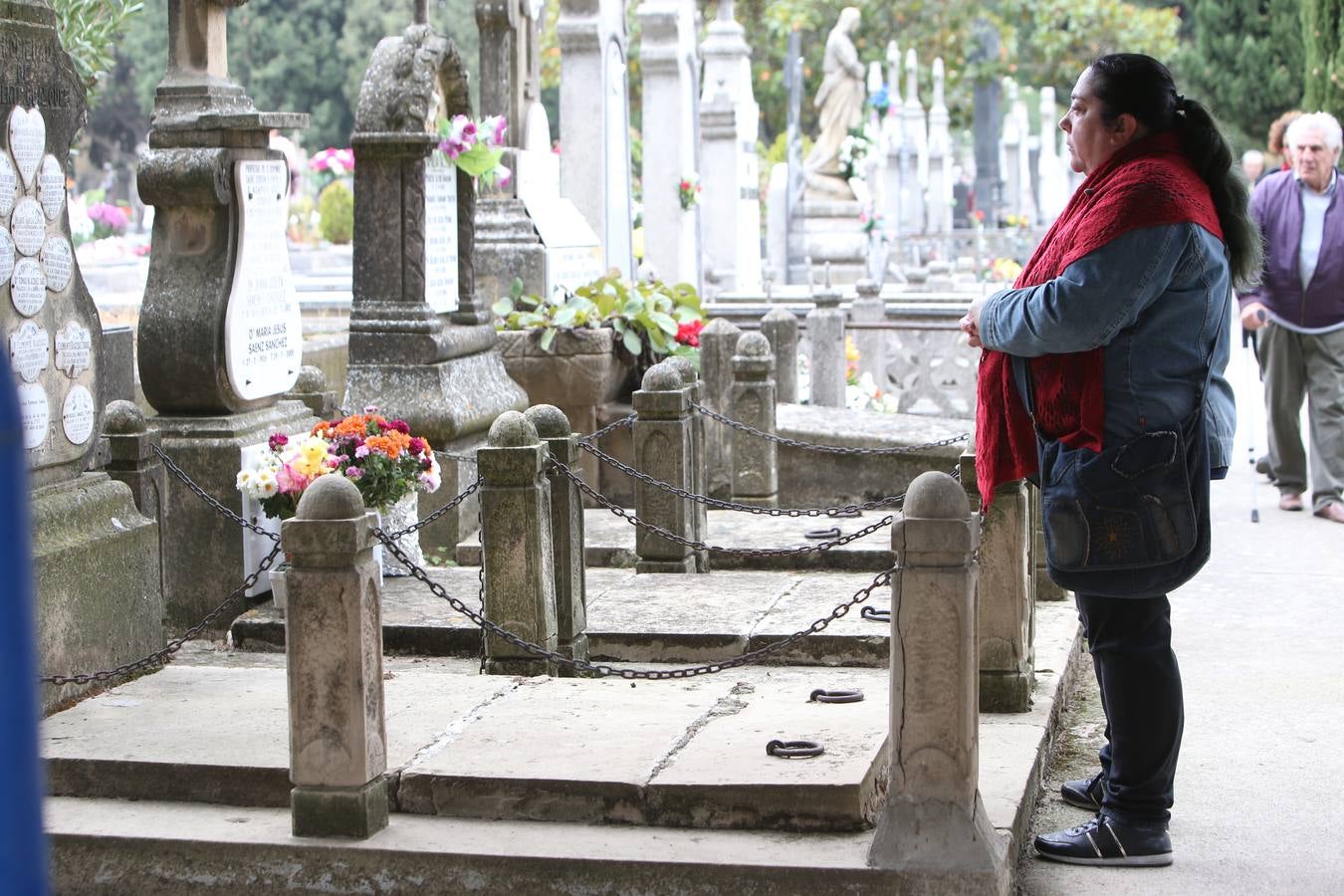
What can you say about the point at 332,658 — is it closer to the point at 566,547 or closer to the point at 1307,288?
the point at 566,547

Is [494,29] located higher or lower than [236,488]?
higher

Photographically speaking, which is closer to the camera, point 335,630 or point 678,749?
point 335,630

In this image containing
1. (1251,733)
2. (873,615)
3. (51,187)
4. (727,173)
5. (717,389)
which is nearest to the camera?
(51,187)

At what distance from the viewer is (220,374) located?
7.41m

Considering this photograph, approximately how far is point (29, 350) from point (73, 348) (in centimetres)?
28

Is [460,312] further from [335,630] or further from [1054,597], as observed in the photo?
[335,630]

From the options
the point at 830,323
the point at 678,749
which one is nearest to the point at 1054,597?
the point at 678,749

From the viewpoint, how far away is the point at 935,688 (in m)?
4.18

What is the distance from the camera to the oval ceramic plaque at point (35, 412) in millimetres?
5516

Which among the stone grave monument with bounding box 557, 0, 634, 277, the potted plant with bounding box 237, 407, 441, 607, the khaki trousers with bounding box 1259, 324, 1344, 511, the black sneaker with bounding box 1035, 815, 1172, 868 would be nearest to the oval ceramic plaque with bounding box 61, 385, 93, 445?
the potted plant with bounding box 237, 407, 441, 607

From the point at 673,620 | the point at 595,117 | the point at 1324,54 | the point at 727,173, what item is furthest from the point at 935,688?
the point at 1324,54

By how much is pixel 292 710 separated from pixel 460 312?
5.11 m

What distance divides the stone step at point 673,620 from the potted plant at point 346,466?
1.43ft

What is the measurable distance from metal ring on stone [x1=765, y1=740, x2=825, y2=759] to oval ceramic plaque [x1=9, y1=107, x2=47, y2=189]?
2982 millimetres
